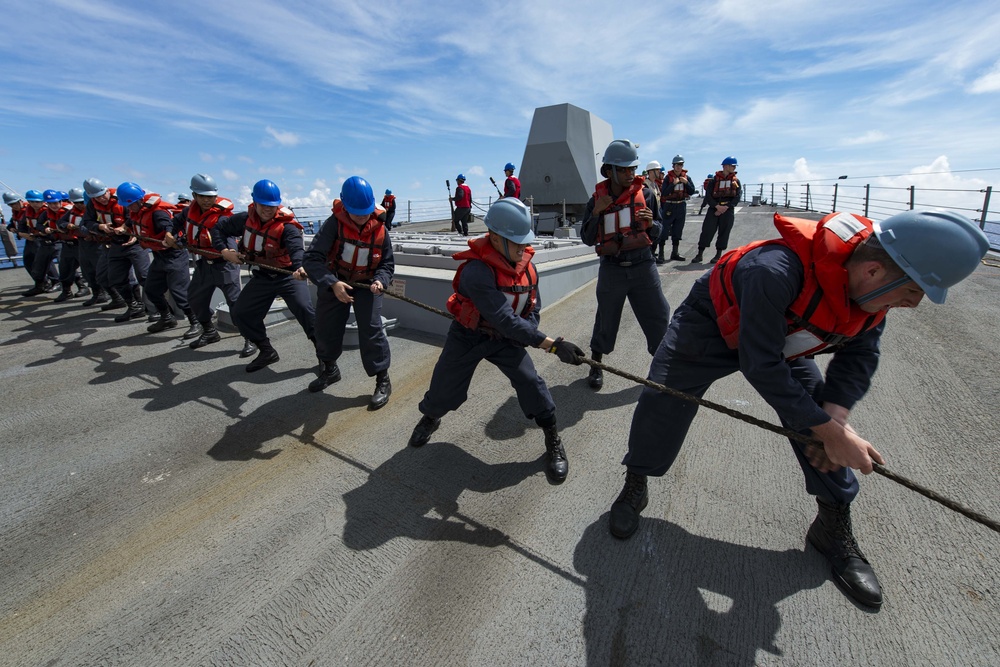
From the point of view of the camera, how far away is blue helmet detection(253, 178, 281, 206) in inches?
176

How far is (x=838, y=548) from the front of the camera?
2148 mm

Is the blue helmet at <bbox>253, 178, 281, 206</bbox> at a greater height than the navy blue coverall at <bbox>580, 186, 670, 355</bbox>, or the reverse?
the blue helmet at <bbox>253, 178, 281, 206</bbox>

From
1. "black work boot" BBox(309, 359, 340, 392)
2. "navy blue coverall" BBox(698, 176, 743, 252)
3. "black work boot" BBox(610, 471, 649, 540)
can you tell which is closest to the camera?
"black work boot" BBox(610, 471, 649, 540)

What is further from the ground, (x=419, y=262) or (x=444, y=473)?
(x=419, y=262)

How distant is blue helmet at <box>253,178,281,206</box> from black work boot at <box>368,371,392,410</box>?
7.07 feet

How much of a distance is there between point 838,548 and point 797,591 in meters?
0.31

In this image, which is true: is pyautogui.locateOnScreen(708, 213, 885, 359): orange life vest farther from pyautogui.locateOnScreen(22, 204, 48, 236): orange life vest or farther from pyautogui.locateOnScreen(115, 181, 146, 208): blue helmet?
pyautogui.locateOnScreen(22, 204, 48, 236): orange life vest

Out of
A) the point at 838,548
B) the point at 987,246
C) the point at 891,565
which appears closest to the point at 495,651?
the point at 838,548

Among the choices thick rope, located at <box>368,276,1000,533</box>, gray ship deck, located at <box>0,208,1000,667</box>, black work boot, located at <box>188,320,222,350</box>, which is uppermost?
thick rope, located at <box>368,276,1000,533</box>

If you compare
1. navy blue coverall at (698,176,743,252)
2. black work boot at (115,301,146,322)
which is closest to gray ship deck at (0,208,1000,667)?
black work boot at (115,301,146,322)

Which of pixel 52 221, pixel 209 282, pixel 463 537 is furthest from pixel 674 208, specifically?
pixel 52 221

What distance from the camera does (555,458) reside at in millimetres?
3000

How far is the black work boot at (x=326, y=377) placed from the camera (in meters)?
4.35

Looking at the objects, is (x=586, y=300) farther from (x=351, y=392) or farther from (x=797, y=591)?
(x=797, y=591)
